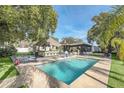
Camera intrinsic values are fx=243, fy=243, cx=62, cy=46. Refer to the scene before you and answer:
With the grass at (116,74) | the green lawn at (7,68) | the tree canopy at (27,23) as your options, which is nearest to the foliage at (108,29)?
the grass at (116,74)

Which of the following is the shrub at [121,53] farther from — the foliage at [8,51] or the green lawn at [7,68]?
the foliage at [8,51]

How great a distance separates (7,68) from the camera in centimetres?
853

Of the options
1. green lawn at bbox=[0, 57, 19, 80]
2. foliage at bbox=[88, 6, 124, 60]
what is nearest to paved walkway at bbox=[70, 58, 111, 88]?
foliage at bbox=[88, 6, 124, 60]

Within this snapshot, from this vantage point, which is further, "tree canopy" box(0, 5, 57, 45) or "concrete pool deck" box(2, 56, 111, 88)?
"tree canopy" box(0, 5, 57, 45)

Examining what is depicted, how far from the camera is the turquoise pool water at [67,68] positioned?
8.68m

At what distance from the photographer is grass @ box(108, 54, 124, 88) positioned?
7630 millimetres

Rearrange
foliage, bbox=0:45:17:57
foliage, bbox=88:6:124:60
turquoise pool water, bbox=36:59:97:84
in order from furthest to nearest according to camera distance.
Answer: turquoise pool water, bbox=36:59:97:84 → foliage, bbox=0:45:17:57 → foliage, bbox=88:6:124:60

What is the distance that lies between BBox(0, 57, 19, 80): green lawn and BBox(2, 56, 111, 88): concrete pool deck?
0.21m

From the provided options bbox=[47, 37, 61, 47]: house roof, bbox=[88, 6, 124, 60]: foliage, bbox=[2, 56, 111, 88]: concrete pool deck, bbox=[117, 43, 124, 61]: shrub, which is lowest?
bbox=[2, 56, 111, 88]: concrete pool deck

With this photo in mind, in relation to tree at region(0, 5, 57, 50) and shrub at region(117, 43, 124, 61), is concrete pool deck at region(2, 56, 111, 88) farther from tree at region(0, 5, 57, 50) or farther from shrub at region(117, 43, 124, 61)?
tree at region(0, 5, 57, 50)

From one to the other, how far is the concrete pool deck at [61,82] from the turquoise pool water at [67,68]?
8.5 inches

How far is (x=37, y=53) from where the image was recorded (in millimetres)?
9008
